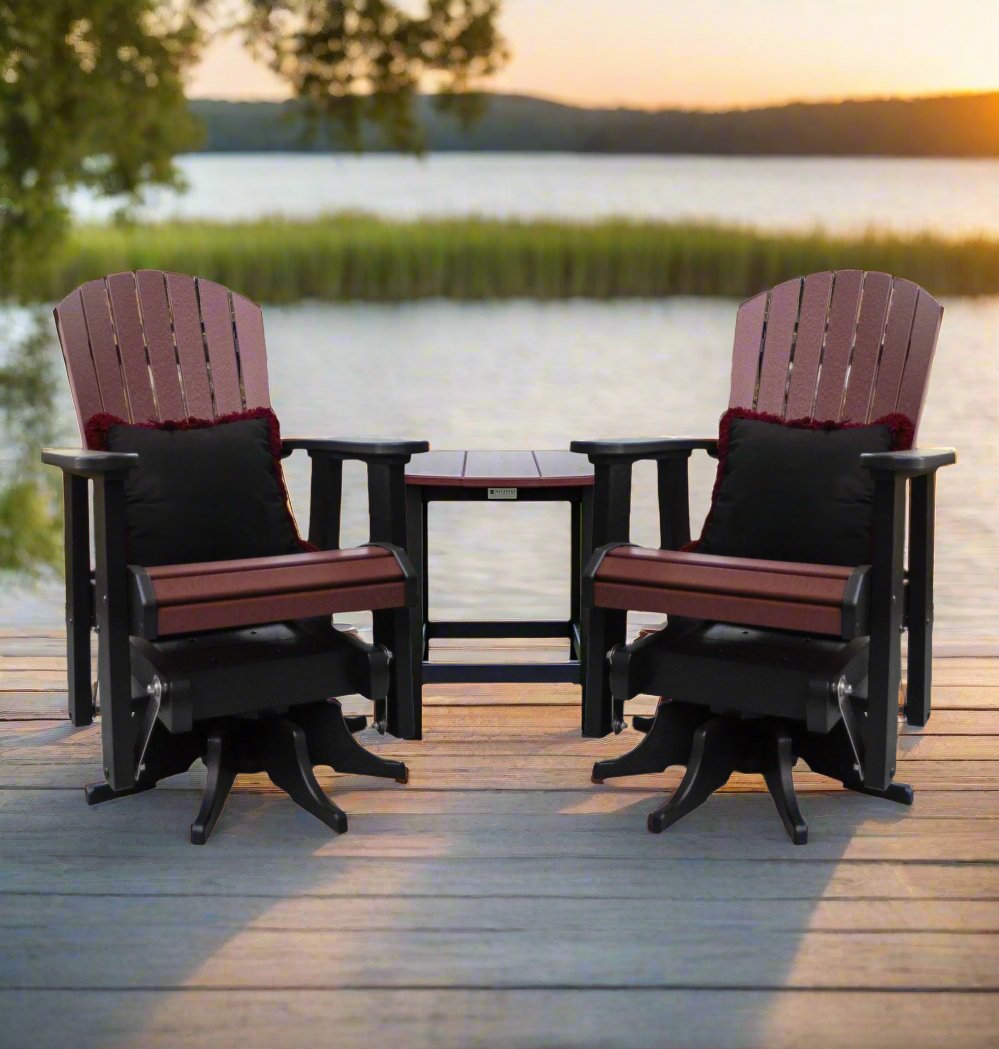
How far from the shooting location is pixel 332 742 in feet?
9.37

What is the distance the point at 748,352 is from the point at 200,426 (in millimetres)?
1172

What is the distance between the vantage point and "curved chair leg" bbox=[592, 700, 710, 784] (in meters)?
2.87

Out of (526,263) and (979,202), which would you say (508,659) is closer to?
(526,263)

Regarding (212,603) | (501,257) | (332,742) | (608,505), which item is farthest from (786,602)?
(501,257)

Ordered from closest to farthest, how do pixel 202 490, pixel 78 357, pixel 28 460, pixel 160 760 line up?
1. pixel 160 760
2. pixel 202 490
3. pixel 78 357
4. pixel 28 460

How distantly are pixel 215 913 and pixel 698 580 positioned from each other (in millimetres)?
1021

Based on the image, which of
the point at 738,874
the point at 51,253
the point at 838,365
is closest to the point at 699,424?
the point at 51,253

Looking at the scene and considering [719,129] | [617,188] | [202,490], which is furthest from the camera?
[617,188]

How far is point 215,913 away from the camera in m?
2.32

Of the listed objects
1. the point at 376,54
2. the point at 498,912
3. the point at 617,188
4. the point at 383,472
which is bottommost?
the point at 498,912

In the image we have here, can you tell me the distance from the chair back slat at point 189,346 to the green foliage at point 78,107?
24.9 ft

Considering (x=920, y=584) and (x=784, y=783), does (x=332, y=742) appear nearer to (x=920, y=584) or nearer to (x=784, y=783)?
(x=784, y=783)

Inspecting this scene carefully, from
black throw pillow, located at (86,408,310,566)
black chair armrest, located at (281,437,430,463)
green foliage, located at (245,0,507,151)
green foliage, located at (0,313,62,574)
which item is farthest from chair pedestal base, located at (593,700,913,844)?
green foliage, located at (245,0,507,151)

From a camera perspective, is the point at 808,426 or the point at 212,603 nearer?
the point at 212,603
